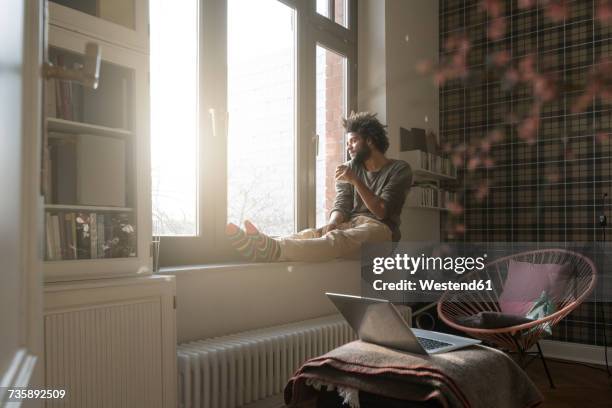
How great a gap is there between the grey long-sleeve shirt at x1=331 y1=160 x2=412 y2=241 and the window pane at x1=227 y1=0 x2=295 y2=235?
34 centimetres

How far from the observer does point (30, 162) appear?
794 mm

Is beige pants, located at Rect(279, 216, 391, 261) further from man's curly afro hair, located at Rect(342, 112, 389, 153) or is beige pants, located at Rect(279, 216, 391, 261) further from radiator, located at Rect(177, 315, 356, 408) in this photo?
man's curly afro hair, located at Rect(342, 112, 389, 153)

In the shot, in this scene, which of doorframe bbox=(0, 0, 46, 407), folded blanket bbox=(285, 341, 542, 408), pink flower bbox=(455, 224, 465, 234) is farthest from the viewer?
pink flower bbox=(455, 224, 465, 234)

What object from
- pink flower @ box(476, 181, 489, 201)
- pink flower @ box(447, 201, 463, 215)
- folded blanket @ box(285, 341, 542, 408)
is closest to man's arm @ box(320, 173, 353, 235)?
pink flower @ box(447, 201, 463, 215)

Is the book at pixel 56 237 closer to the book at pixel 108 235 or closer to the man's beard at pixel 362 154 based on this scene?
the book at pixel 108 235

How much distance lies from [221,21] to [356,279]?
173 centimetres

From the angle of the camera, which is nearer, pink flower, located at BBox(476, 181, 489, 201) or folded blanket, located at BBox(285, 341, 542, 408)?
folded blanket, located at BBox(285, 341, 542, 408)

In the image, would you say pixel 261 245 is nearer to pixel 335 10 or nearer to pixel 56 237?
pixel 56 237

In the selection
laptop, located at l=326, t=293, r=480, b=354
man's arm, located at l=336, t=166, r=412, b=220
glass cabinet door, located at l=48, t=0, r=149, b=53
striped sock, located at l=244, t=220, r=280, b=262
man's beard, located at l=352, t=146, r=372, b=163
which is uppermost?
glass cabinet door, located at l=48, t=0, r=149, b=53

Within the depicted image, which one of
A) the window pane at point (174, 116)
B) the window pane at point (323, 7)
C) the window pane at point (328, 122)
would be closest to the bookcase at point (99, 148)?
the window pane at point (174, 116)

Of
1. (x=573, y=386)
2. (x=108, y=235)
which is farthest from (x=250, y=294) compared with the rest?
(x=573, y=386)

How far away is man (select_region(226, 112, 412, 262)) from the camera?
2693 mm

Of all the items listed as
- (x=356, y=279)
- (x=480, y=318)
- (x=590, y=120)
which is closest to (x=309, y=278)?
(x=356, y=279)

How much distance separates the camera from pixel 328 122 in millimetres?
Answer: 3715
